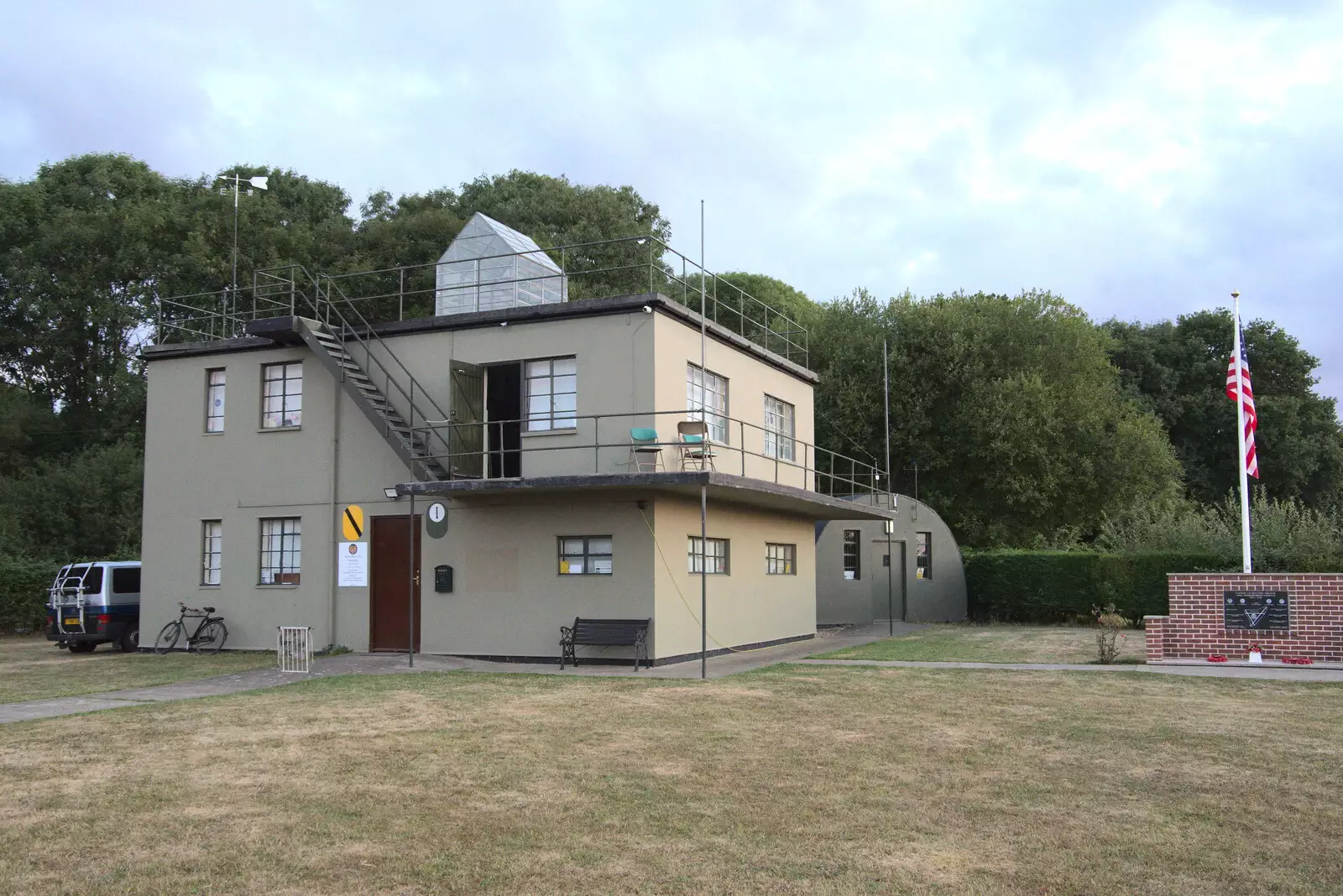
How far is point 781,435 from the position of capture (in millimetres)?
23047

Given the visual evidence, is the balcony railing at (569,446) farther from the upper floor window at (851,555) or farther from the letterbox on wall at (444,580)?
the upper floor window at (851,555)

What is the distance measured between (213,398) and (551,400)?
7701 mm

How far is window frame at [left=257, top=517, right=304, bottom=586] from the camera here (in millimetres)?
21156

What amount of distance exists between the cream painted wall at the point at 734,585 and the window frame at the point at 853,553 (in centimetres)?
440

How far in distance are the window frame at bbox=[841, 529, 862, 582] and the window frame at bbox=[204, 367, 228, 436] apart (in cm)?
1571

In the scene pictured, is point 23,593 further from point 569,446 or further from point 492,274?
point 569,446

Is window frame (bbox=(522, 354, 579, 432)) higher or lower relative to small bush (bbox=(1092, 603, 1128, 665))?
higher

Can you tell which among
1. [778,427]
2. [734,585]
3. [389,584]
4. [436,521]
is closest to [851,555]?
[778,427]

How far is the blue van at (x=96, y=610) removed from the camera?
22.5 meters

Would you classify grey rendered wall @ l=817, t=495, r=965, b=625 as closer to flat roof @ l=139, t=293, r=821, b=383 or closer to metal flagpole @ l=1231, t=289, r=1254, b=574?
flat roof @ l=139, t=293, r=821, b=383

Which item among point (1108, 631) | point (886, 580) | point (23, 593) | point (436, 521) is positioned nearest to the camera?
point (436, 521)

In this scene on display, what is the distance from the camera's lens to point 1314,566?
80.2ft

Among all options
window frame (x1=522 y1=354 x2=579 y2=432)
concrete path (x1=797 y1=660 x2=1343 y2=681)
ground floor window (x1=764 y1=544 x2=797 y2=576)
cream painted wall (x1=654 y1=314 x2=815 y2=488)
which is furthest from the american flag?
window frame (x1=522 y1=354 x2=579 y2=432)

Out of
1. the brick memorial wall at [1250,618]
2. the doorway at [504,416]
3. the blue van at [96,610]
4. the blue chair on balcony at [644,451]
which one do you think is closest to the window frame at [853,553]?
the doorway at [504,416]
